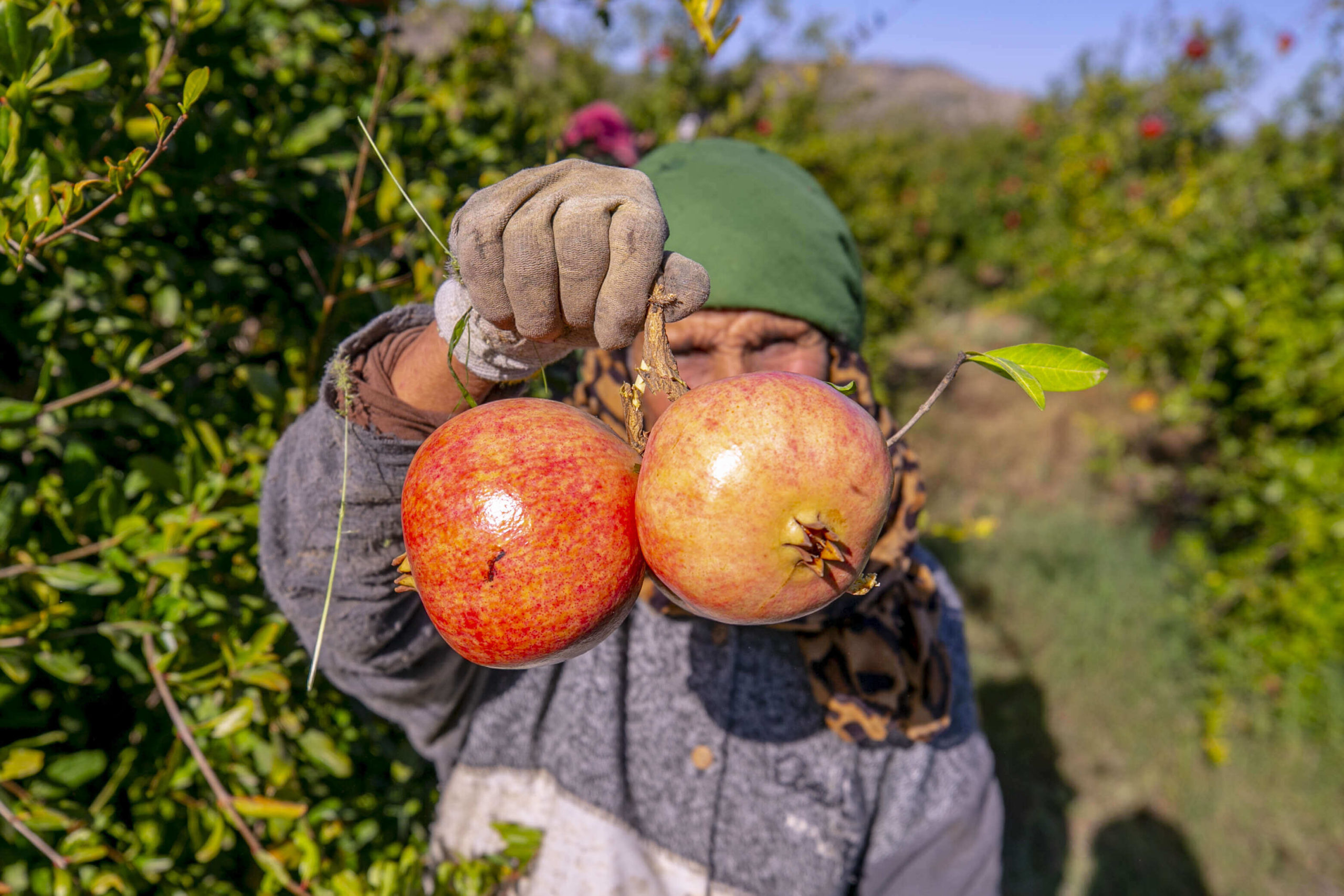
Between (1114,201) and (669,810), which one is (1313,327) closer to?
(669,810)

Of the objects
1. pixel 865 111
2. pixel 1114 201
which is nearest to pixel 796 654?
pixel 1114 201

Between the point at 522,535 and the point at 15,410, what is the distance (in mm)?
903

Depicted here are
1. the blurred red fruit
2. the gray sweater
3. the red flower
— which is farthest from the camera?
the blurred red fruit

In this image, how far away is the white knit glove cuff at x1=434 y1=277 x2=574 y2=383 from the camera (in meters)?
0.90

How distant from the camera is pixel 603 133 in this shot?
2.54m

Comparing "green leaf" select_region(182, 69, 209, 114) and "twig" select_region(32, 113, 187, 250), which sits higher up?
"green leaf" select_region(182, 69, 209, 114)

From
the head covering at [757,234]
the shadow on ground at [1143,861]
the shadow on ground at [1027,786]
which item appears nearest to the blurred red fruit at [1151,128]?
the shadow on ground at [1027,786]

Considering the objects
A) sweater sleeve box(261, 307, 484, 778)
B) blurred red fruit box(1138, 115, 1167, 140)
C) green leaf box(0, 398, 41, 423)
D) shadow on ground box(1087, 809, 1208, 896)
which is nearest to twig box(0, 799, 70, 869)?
sweater sleeve box(261, 307, 484, 778)

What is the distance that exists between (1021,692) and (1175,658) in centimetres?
87

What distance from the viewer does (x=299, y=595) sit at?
3.83ft

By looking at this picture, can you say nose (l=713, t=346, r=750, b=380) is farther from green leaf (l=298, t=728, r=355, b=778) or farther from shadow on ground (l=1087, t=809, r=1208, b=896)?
shadow on ground (l=1087, t=809, r=1208, b=896)

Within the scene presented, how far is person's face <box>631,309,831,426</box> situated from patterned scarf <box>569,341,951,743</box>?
3.1 inches

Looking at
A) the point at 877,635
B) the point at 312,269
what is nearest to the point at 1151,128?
the point at 877,635

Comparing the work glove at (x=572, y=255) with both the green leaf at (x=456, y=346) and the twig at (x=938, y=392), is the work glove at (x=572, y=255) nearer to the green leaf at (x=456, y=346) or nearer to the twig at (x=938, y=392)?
the green leaf at (x=456, y=346)
